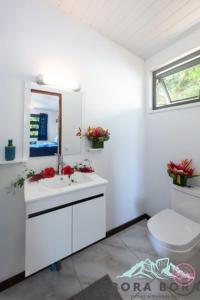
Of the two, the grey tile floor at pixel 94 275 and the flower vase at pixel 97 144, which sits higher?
the flower vase at pixel 97 144

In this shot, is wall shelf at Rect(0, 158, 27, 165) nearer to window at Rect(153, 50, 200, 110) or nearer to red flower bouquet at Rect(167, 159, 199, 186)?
red flower bouquet at Rect(167, 159, 199, 186)

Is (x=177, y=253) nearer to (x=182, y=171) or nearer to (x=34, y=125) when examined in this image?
(x=182, y=171)

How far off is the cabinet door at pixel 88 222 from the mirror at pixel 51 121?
0.64 meters

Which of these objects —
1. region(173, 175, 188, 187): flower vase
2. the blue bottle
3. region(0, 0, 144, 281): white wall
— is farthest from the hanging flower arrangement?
region(173, 175, 188, 187): flower vase

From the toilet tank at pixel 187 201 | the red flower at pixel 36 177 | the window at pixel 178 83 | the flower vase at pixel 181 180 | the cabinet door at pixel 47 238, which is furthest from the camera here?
the window at pixel 178 83

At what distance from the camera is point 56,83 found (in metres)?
1.52

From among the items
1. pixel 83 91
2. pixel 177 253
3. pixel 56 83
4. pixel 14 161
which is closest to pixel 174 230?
pixel 177 253

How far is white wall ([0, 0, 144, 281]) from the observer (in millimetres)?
1326

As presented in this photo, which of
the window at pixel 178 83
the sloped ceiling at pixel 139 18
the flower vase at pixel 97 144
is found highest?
the sloped ceiling at pixel 139 18

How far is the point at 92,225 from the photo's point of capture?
127 cm

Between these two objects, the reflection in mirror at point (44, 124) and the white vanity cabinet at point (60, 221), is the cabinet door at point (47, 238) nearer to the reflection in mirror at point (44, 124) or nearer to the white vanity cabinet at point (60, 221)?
the white vanity cabinet at point (60, 221)

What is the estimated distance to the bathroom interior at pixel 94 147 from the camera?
1.25m

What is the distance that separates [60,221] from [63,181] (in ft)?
1.56

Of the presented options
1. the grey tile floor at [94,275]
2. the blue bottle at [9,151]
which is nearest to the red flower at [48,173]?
the blue bottle at [9,151]
